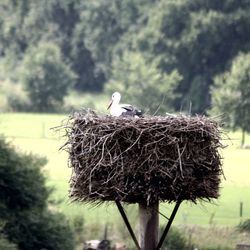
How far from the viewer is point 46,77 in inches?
4092

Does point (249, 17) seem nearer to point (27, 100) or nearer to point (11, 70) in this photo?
point (27, 100)

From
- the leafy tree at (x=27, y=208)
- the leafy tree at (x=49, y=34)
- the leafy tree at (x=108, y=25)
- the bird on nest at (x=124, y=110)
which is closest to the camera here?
the bird on nest at (x=124, y=110)

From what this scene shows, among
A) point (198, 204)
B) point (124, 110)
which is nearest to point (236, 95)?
point (198, 204)

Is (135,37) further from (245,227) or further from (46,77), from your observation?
(245,227)

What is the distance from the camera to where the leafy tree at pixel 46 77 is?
99625mm

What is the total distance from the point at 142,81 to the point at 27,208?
→ 57.2 metres

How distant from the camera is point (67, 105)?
9688 centimetres

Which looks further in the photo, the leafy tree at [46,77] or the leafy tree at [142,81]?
the leafy tree at [46,77]

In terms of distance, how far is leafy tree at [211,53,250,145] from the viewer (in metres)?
70.4

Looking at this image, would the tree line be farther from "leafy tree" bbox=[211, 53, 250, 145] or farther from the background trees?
"leafy tree" bbox=[211, 53, 250, 145]

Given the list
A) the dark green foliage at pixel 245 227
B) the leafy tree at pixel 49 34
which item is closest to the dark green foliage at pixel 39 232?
the dark green foliage at pixel 245 227

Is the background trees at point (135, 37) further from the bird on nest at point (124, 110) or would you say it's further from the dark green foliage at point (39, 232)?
the bird on nest at point (124, 110)

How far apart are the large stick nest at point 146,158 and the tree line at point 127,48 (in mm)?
60941

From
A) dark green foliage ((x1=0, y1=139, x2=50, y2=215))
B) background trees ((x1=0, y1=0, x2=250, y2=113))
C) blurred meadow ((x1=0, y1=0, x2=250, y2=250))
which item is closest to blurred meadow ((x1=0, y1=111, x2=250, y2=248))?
blurred meadow ((x1=0, y1=0, x2=250, y2=250))
